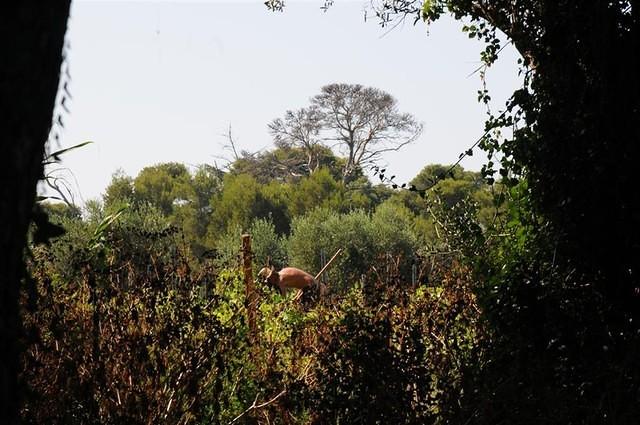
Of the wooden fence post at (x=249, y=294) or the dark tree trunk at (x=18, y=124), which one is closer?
the dark tree trunk at (x=18, y=124)

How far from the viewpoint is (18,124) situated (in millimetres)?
1585

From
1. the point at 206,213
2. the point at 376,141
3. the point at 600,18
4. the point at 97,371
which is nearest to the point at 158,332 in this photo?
the point at 97,371

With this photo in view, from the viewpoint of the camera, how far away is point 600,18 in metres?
5.43

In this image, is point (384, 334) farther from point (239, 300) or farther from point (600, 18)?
point (600, 18)

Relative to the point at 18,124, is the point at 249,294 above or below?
above

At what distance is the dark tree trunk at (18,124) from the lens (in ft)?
5.14

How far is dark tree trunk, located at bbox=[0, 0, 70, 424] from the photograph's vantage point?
1566mm

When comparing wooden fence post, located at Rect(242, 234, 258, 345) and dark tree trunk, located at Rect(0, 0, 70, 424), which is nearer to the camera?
dark tree trunk, located at Rect(0, 0, 70, 424)

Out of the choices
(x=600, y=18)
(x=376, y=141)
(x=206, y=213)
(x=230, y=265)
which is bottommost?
(x=230, y=265)

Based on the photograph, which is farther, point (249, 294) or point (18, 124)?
point (249, 294)

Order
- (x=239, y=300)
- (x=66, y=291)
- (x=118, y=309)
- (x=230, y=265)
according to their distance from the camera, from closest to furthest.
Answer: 1. (x=118, y=309)
2. (x=66, y=291)
3. (x=239, y=300)
4. (x=230, y=265)

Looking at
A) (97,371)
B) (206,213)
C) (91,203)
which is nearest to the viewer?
(97,371)

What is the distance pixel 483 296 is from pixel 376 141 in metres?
38.7

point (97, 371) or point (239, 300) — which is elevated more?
point (239, 300)
